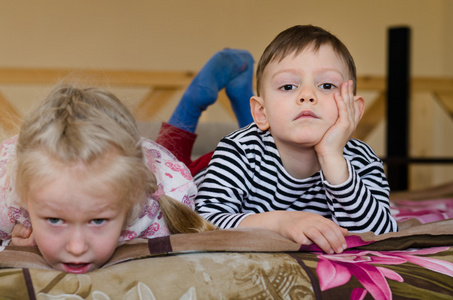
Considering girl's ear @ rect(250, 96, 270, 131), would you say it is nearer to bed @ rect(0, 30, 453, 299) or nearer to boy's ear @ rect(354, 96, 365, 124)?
boy's ear @ rect(354, 96, 365, 124)

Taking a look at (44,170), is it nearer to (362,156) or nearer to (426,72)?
(362,156)

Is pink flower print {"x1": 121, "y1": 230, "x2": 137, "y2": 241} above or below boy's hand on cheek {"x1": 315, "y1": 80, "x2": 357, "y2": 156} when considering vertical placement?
below

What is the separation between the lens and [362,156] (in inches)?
45.1

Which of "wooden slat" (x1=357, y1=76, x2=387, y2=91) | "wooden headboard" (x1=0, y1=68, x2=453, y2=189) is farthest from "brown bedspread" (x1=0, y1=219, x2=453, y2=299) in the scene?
"wooden slat" (x1=357, y1=76, x2=387, y2=91)

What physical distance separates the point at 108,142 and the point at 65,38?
329cm

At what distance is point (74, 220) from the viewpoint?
0.73 meters

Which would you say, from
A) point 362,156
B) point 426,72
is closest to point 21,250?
point 362,156

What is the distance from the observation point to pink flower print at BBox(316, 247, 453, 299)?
2.40 ft

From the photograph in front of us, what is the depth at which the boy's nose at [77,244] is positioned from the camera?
73cm

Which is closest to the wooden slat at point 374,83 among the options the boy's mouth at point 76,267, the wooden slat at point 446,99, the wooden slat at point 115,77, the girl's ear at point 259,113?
the wooden slat at point 446,99

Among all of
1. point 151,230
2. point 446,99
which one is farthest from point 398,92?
point 151,230

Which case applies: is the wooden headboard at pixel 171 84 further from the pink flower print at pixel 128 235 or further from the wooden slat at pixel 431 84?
the pink flower print at pixel 128 235

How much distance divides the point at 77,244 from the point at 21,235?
0.20m

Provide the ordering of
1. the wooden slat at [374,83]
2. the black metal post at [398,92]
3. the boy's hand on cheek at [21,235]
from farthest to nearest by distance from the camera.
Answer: the wooden slat at [374,83] < the black metal post at [398,92] < the boy's hand on cheek at [21,235]
